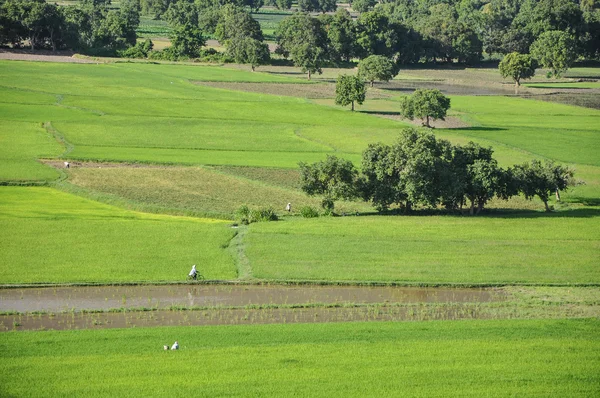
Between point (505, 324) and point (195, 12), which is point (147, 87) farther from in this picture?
point (505, 324)

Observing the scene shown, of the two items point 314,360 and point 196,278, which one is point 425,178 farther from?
point 314,360

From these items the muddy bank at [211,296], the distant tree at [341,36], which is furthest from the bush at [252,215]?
the distant tree at [341,36]

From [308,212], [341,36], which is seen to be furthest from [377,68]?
[308,212]

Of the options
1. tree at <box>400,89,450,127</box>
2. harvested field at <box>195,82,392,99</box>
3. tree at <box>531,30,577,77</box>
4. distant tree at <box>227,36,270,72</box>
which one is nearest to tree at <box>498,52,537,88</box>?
tree at <box>531,30,577,77</box>

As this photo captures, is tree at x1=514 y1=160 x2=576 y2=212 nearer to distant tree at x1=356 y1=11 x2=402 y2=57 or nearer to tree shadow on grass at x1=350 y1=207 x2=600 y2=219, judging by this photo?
tree shadow on grass at x1=350 y1=207 x2=600 y2=219

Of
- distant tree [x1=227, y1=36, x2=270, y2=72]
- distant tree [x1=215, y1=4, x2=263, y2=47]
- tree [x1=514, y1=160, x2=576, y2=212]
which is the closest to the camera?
tree [x1=514, y1=160, x2=576, y2=212]

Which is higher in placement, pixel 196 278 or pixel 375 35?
pixel 375 35
